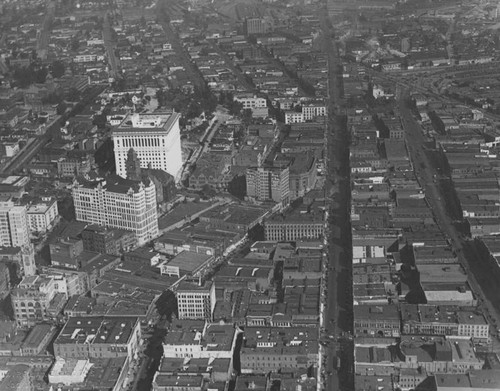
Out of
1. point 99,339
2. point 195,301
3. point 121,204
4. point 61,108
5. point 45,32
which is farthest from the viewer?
point 45,32

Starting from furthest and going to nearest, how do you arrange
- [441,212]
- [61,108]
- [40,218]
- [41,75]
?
[41,75] < [61,108] < [441,212] < [40,218]

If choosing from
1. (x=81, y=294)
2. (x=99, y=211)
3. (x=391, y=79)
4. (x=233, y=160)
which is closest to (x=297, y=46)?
(x=391, y=79)

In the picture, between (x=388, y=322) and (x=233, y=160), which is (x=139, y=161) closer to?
(x=233, y=160)

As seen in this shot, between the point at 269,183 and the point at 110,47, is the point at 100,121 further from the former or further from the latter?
the point at 110,47

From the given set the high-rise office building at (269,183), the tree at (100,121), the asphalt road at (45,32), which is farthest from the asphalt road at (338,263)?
the asphalt road at (45,32)

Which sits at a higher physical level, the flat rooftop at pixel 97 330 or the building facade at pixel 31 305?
the flat rooftop at pixel 97 330

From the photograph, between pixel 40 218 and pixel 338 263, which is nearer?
pixel 338 263

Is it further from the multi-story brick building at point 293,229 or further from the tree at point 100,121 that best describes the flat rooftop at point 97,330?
the tree at point 100,121

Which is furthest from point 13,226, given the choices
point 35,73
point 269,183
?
point 35,73

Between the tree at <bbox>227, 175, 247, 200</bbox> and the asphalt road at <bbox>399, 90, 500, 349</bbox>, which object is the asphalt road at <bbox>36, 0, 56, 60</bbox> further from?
the tree at <bbox>227, 175, 247, 200</bbox>
